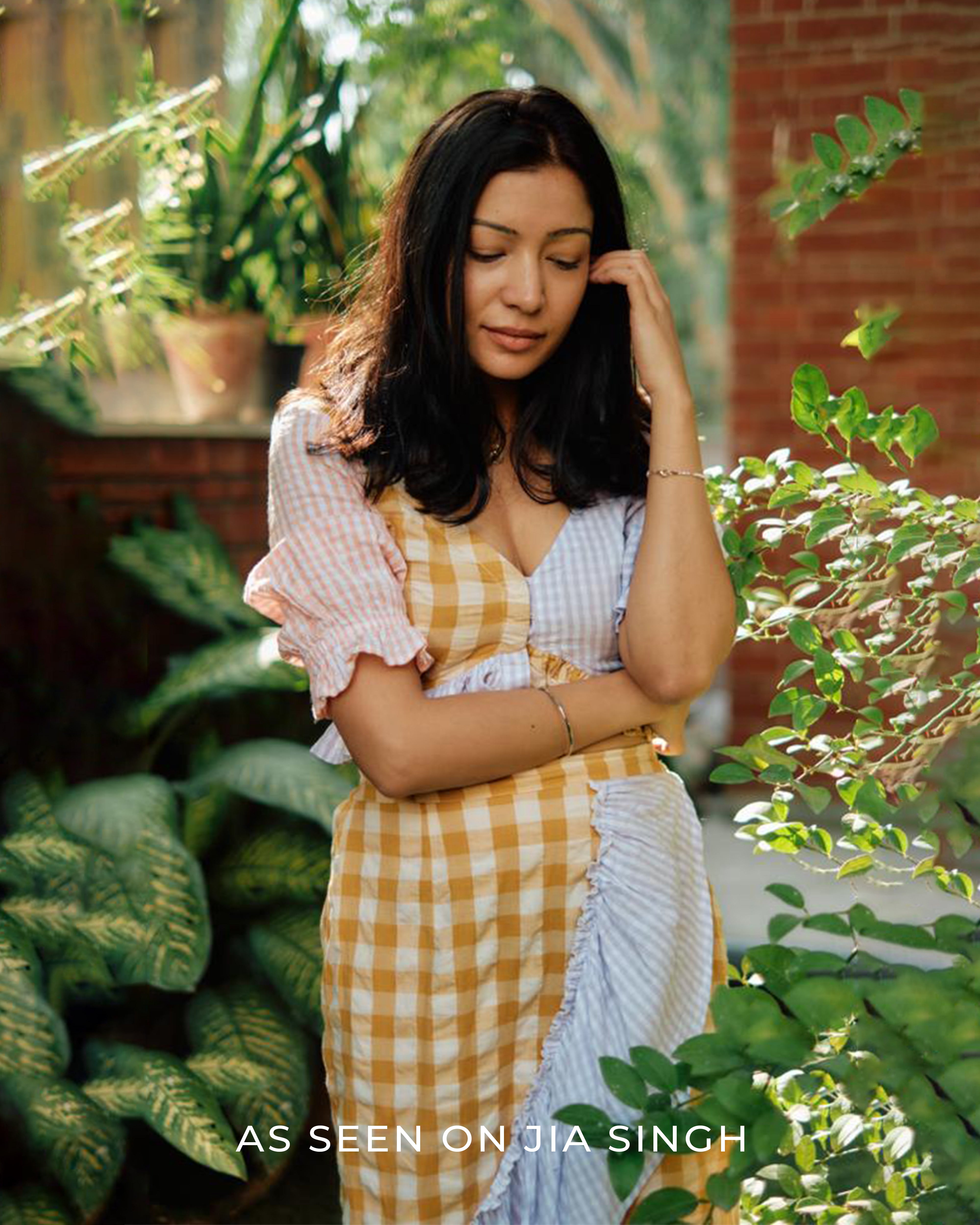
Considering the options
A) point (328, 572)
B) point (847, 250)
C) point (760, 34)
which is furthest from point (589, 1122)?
point (760, 34)

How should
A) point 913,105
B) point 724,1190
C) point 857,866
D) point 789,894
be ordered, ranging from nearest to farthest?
point 724,1190 < point 789,894 < point 857,866 < point 913,105

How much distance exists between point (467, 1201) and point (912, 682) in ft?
2.55

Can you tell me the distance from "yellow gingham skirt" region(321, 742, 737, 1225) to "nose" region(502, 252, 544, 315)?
20.5 inches

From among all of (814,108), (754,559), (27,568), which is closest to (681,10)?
(814,108)

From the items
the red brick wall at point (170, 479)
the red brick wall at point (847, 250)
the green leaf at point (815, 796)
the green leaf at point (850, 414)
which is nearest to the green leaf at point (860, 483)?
the green leaf at point (850, 414)

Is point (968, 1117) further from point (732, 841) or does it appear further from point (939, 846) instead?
point (732, 841)

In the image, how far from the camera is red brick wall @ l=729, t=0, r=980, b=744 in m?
4.36

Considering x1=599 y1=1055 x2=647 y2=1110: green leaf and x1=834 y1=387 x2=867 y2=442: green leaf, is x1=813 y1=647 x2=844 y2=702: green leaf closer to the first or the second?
x1=834 y1=387 x2=867 y2=442: green leaf

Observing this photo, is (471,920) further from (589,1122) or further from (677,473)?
(589,1122)

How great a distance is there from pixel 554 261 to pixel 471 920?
0.76 m

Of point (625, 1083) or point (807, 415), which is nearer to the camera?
point (625, 1083)

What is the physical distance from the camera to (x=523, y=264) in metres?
1.79

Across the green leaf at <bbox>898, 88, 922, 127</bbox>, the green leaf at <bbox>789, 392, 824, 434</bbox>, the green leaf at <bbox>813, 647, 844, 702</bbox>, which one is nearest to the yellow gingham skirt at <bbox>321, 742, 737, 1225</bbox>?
the green leaf at <bbox>813, 647, 844, 702</bbox>

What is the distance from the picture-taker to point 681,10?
552 inches
